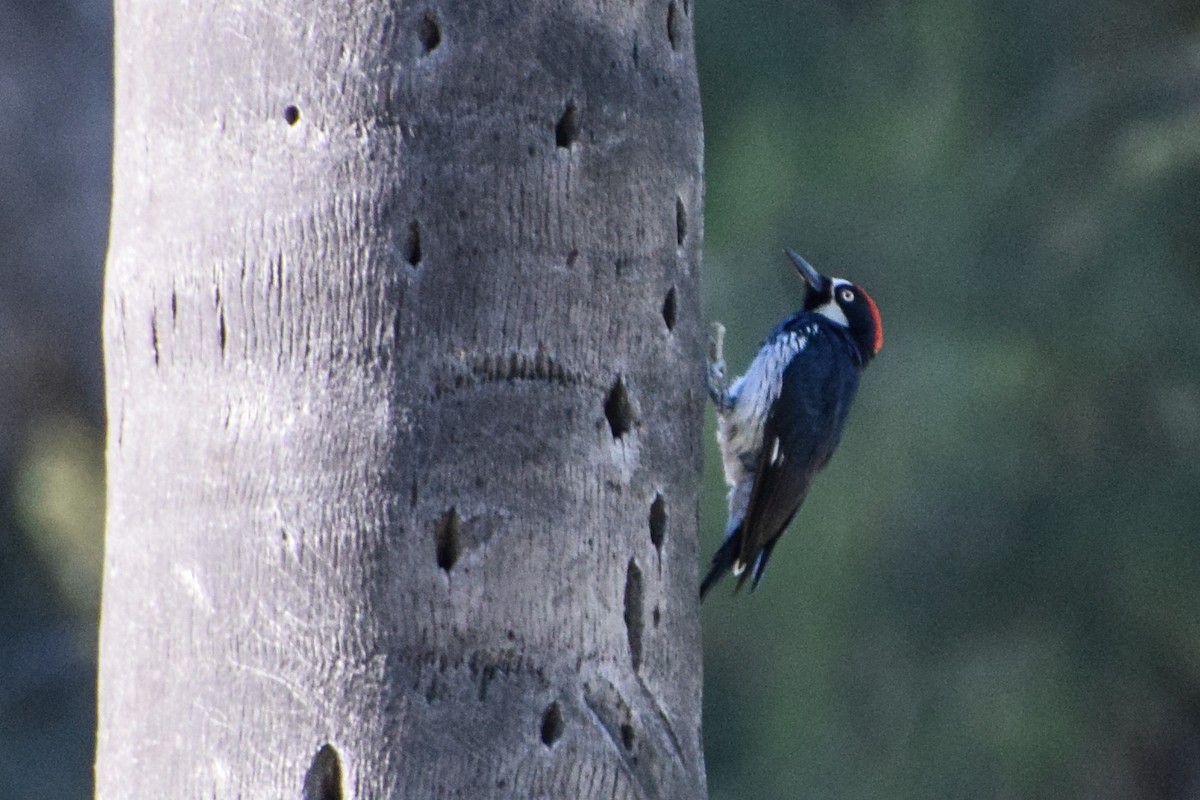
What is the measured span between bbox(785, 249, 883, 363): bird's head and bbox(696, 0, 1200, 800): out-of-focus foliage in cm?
39

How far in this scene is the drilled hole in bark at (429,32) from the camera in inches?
90.0

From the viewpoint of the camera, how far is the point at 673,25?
2.56 metres

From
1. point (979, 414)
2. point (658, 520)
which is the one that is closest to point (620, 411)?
point (658, 520)

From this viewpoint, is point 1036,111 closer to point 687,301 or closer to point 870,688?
point 870,688

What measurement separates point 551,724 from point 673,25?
40.8 inches

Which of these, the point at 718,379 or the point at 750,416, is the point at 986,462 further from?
the point at 718,379

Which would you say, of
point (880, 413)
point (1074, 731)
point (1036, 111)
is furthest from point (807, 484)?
point (1036, 111)

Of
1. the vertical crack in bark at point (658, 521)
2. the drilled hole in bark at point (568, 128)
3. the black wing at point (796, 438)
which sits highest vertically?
the drilled hole in bark at point (568, 128)

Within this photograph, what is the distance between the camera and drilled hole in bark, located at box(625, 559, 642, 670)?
7.74 ft

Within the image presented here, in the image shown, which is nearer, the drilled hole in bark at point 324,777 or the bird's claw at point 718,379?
the drilled hole in bark at point 324,777

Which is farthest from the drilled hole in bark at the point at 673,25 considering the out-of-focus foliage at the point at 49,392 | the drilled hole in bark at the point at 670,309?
the out-of-focus foliage at the point at 49,392

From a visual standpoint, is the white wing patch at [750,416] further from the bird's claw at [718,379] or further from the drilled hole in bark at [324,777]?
the drilled hole in bark at [324,777]

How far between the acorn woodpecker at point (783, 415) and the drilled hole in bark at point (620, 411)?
109 cm

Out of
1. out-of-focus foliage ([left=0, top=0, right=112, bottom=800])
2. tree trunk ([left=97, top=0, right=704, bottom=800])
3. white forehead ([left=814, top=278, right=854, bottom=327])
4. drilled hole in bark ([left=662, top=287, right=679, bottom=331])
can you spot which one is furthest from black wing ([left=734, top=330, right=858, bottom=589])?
out-of-focus foliage ([left=0, top=0, right=112, bottom=800])
